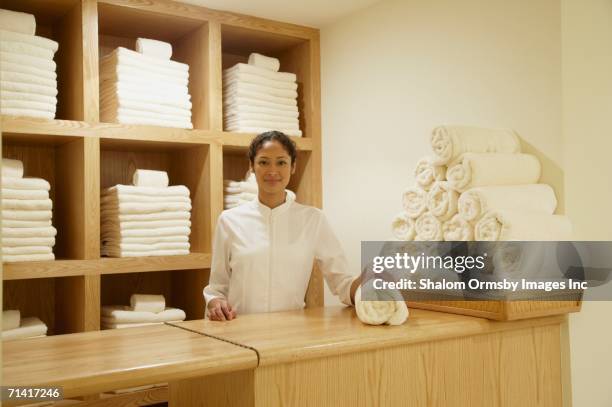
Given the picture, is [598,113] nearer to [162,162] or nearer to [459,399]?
[459,399]

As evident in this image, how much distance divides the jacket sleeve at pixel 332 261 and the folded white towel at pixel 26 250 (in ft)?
4.06

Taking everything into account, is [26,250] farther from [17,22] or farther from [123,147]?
[17,22]

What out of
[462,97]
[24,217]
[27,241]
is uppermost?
[462,97]

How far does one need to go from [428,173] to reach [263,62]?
157cm

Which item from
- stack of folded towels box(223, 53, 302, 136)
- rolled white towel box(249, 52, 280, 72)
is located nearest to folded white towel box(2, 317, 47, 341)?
stack of folded towels box(223, 53, 302, 136)

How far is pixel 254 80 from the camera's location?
10.9 ft

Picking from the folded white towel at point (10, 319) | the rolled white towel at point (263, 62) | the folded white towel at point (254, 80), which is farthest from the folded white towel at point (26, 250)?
the rolled white towel at point (263, 62)

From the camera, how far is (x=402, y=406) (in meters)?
1.75

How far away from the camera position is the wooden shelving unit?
2.75m

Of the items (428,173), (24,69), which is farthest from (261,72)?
(428,173)

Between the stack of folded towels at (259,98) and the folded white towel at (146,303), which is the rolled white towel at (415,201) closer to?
the stack of folded towels at (259,98)

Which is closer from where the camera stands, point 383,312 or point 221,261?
point 383,312

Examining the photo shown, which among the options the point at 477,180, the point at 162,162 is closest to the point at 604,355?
the point at 477,180

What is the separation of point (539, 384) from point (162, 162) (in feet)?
7.72
